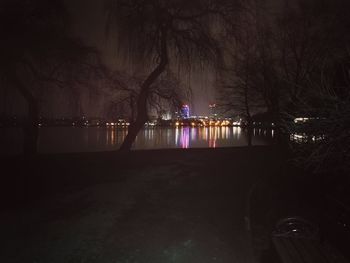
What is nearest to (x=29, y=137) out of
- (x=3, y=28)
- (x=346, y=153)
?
(x=3, y=28)

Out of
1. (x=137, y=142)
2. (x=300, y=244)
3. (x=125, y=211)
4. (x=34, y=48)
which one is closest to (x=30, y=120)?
(x=34, y=48)

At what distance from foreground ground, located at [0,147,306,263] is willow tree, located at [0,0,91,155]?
10.5 feet

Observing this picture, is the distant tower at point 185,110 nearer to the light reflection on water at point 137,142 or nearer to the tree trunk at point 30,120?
the tree trunk at point 30,120

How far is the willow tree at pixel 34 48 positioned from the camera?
1414 cm

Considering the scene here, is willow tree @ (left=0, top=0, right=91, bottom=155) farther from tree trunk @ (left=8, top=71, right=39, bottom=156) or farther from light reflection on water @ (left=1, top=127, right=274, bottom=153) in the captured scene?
light reflection on water @ (left=1, top=127, right=274, bottom=153)

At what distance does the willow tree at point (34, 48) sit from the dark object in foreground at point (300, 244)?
1251 centimetres

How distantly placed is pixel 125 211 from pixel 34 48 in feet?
30.4

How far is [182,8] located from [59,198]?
1028 cm

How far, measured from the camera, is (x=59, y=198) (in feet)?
31.1

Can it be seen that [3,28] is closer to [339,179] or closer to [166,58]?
[166,58]

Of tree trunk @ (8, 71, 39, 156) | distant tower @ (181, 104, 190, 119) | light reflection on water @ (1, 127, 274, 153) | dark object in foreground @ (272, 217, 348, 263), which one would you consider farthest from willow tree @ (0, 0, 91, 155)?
light reflection on water @ (1, 127, 274, 153)

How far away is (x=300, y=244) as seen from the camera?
5.03m

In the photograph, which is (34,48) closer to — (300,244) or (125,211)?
(125,211)

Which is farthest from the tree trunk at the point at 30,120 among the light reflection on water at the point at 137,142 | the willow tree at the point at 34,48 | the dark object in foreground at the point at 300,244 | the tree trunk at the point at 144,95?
the light reflection on water at the point at 137,142
